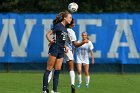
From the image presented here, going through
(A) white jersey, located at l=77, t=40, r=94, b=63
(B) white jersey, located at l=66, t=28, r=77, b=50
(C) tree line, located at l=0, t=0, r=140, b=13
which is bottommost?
(A) white jersey, located at l=77, t=40, r=94, b=63

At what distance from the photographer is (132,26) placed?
24953 mm

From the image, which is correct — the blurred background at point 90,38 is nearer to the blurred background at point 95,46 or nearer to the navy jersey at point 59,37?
the blurred background at point 95,46

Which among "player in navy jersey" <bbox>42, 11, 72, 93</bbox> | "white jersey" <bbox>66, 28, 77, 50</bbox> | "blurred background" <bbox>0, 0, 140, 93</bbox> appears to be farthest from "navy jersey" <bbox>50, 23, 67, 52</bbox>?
"blurred background" <bbox>0, 0, 140, 93</bbox>

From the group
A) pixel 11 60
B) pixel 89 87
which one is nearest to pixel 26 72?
pixel 11 60

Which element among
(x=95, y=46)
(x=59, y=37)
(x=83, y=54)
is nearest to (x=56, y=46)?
(x=59, y=37)

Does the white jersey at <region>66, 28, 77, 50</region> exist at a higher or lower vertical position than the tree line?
lower

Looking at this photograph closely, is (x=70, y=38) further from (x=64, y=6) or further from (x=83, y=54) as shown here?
(x=64, y=6)

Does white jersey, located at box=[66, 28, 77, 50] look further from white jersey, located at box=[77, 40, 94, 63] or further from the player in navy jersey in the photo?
white jersey, located at box=[77, 40, 94, 63]

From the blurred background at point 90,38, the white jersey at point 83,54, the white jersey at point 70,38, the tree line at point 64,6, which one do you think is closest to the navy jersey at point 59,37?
the white jersey at point 70,38

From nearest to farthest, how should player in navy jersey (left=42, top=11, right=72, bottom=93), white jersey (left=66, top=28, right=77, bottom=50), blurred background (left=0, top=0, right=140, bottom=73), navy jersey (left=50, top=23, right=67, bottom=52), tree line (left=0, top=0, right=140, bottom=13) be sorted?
player in navy jersey (left=42, top=11, right=72, bottom=93) → navy jersey (left=50, top=23, right=67, bottom=52) → white jersey (left=66, top=28, right=77, bottom=50) → blurred background (left=0, top=0, right=140, bottom=73) → tree line (left=0, top=0, right=140, bottom=13)

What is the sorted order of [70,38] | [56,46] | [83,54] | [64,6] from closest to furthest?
[56,46] → [70,38] → [83,54] → [64,6]

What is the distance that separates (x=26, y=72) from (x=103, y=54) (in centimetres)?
368

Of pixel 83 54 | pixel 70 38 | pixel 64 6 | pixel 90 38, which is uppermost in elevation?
pixel 64 6

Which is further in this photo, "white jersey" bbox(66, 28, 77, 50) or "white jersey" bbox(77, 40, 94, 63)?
"white jersey" bbox(77, 40, 94, 63)
